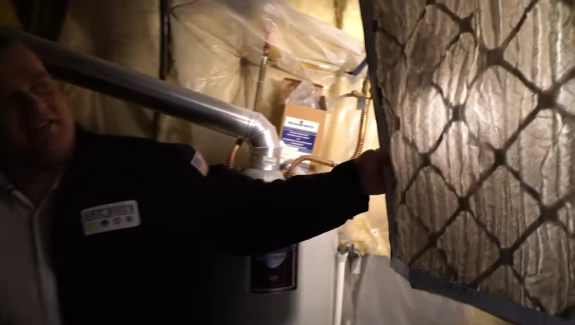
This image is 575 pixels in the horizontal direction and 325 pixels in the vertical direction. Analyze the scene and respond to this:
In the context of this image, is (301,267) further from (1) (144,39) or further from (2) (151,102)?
(1) (144,39)

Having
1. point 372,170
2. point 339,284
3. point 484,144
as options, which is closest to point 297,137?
point 339,284

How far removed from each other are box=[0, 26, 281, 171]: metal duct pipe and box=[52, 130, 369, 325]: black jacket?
0.09 meters

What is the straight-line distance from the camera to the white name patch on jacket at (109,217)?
92 cm

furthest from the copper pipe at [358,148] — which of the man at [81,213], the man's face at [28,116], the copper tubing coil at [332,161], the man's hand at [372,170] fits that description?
the man's face at [28,116]

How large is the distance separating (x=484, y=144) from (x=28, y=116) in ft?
2.63

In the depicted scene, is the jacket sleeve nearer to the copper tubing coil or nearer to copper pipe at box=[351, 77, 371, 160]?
the copper tubing coil

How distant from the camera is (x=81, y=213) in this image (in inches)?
36.3

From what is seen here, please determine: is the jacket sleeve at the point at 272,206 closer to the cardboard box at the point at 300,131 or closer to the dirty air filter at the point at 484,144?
the dirty air filter at the point at 484,144

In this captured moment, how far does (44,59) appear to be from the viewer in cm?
99

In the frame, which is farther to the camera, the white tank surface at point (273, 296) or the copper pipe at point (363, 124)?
the copper pipe at point (363, 124)

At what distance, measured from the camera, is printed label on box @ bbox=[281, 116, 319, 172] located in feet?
3.87

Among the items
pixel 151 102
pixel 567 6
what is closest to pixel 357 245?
pixel 151 102

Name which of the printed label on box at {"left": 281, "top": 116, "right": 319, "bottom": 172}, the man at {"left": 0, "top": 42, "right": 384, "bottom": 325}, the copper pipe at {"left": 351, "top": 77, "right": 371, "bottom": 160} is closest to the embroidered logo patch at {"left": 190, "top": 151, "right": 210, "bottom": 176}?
the man at {"left": 0, "top": 42, "right": 384, "bottom": 325}

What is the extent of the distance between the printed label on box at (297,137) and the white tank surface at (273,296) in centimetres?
22
